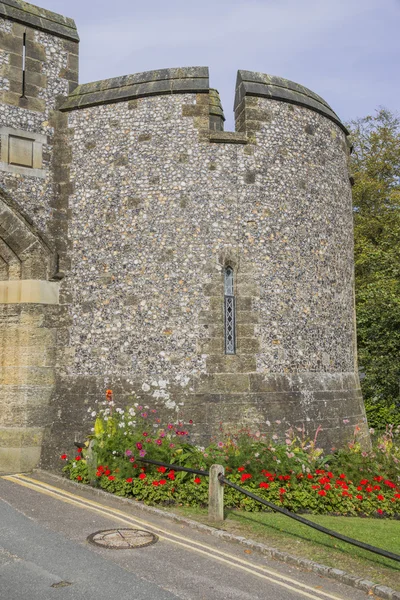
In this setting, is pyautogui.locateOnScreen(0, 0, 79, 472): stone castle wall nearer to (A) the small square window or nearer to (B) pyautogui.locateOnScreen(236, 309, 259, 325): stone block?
(A) the small square window

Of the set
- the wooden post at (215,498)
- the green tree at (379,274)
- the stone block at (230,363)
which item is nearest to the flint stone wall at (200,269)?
the stone block at (230,363)

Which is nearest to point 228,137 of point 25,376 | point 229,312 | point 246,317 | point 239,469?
point 229,312

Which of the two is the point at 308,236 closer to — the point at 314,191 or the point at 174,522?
the point at 314,191

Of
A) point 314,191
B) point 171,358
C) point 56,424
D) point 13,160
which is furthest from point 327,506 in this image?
point 13,160

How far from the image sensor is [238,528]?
705 centimetres

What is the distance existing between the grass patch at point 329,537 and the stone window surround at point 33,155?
727cm

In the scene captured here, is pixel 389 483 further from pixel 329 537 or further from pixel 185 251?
pixel 185 251

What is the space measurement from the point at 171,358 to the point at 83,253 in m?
2.89

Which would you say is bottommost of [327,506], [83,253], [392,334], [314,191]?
[327,506]

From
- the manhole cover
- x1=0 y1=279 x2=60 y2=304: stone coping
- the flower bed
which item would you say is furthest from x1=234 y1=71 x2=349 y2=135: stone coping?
the manhole cover

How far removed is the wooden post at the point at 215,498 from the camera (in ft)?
24.1

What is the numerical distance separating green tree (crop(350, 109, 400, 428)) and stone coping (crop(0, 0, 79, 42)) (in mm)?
11199

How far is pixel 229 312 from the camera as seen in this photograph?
1077cm

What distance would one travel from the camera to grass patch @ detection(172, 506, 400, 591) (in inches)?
227
